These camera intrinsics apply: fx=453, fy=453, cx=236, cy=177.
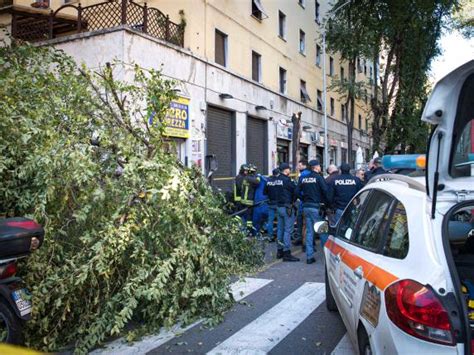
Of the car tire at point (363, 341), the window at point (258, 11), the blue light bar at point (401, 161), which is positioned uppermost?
the window at point (258, 11)

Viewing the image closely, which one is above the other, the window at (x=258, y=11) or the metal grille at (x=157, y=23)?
the window at (x=258, y=11)

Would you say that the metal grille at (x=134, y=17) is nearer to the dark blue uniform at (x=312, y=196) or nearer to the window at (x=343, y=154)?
the dark blue uniform at (x=312, y=196)

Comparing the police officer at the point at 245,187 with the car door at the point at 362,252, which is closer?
the car door at the point at 362,252

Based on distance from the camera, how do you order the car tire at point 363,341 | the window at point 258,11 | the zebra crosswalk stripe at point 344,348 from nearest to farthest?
the car tire at point 363,341
the zebra crosswalk stripe at point 344,348
the window at point 258,11

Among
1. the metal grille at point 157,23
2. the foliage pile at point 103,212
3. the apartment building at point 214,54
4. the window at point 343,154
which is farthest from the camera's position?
the window at point 343,154

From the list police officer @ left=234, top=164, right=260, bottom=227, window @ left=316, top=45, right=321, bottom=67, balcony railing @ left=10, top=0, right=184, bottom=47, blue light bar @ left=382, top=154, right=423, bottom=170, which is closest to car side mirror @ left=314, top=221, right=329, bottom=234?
blue light bar @ left=382, top=154, right=423, bottom=170

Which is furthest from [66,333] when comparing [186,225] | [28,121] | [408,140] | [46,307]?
[408,140]

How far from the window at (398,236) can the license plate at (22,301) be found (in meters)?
3.14

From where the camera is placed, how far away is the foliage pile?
461cm

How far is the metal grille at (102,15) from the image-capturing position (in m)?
13.4

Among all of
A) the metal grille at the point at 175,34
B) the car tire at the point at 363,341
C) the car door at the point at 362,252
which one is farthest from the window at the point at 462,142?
the metal grille at the point at 175,34

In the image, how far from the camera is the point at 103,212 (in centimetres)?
507

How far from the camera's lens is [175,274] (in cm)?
509

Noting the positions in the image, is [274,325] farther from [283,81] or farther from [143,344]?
[283,81]
